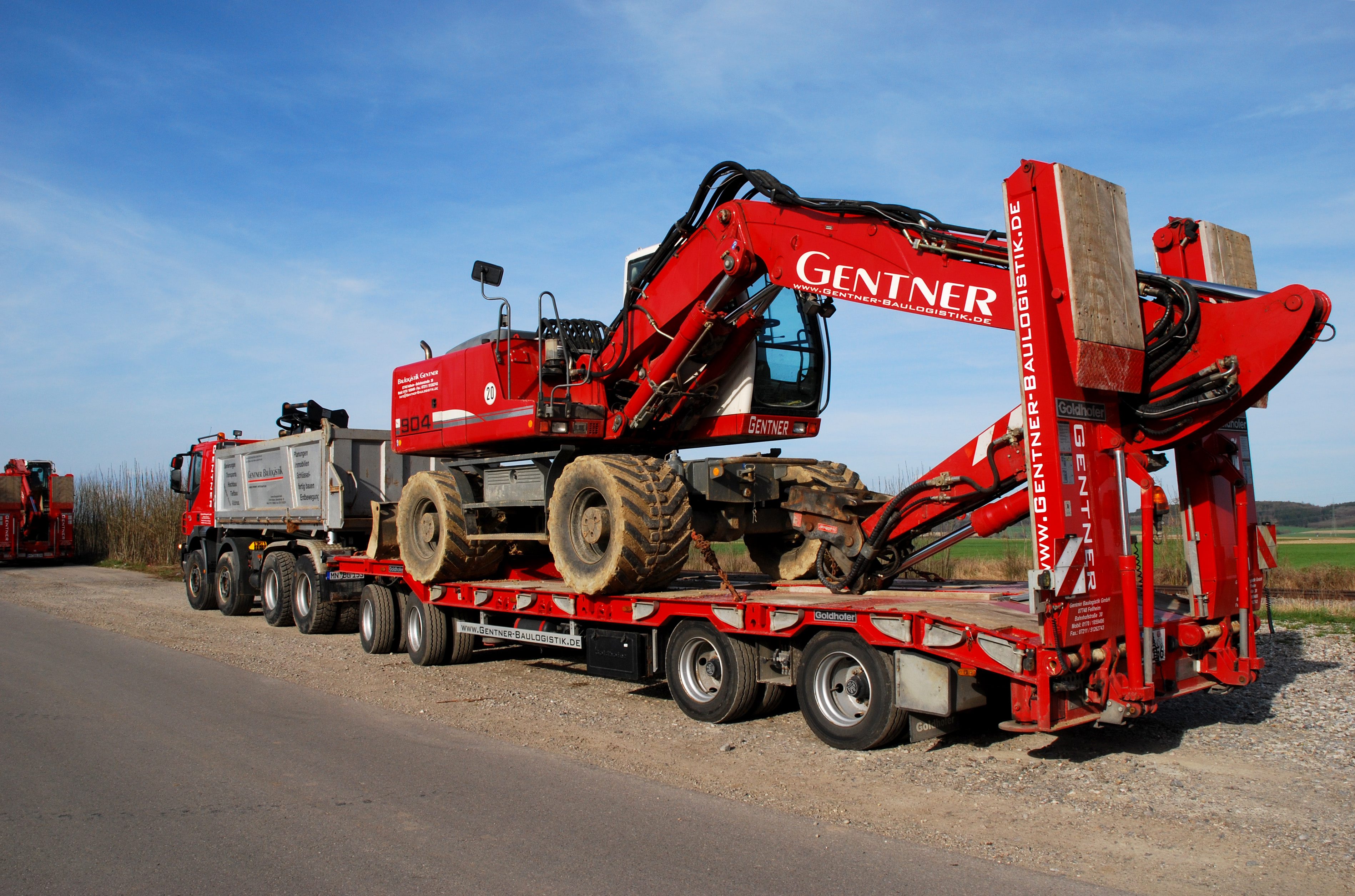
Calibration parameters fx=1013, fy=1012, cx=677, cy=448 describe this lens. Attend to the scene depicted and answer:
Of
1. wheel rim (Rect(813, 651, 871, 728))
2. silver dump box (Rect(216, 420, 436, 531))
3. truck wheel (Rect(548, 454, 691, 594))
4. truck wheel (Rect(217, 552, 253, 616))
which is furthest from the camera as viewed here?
truck wheel (Rect(217, 552, 253, 616))

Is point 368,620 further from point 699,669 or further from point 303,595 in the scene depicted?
point 699,669

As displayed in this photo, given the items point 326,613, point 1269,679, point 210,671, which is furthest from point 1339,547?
point 210,671

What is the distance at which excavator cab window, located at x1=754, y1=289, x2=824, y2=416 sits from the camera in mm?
9789

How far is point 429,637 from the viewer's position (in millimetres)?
11844

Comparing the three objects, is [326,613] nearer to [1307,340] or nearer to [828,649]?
[828,649]

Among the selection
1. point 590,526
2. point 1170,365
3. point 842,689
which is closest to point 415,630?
point 590,526

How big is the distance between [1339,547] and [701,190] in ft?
116

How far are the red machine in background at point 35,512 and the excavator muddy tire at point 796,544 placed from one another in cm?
2930

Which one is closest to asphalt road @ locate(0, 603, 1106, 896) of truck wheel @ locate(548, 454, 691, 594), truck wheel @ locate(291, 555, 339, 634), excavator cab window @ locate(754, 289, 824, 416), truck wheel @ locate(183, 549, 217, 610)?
truck wheel @ locate(548, 454, 691, 594)

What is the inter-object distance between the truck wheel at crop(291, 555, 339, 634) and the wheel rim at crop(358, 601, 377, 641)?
185 centimetres

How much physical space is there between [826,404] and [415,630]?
566 centimetres

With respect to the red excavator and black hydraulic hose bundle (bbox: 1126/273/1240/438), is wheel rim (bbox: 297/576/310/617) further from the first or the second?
black hydraulic hose bundle (bbox: 1126/273/1240/438)

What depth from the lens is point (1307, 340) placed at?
5.93 meters

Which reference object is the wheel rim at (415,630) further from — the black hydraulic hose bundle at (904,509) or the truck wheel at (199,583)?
the truck wheel at (199,583)
